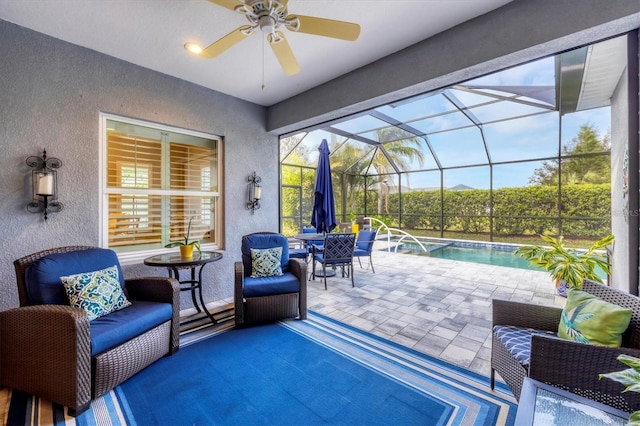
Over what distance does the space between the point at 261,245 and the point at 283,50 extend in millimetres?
2229

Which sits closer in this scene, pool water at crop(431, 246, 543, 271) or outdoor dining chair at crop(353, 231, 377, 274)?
outdoor dining chair at crop(353, 231, 377, 274)

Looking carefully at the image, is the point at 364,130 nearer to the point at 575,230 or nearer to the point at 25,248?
the point at 575,230

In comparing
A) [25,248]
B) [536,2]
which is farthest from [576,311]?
[25,248]

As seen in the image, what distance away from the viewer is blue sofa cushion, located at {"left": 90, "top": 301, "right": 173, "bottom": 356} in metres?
1.91

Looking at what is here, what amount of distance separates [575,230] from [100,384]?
378 inches

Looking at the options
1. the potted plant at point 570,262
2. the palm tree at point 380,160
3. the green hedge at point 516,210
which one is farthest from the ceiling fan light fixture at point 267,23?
the green hedge at point 516,210

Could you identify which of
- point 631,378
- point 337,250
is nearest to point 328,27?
point 631,378

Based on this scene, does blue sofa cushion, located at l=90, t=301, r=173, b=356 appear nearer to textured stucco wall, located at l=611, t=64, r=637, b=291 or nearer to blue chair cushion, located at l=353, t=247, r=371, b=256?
blue chair cushion, located at l=353, t=247, r=371, b=256

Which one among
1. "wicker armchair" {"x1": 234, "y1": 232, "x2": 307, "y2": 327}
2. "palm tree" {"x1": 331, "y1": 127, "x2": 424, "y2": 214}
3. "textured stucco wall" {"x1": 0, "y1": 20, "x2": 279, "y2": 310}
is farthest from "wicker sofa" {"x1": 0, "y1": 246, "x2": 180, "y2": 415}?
"palm tree" {"x1": 331, "y1": 127, "x2": 424, "y2": 214}

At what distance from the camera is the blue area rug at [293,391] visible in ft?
5.71

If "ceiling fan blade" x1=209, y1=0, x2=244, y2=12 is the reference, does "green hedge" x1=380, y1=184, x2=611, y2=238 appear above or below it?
below

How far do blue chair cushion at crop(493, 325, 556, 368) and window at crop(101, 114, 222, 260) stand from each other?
351 centimetres

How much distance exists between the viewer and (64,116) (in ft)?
8.90

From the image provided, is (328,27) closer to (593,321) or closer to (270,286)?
(593,321)
